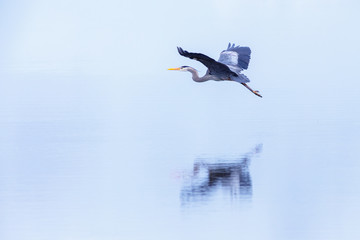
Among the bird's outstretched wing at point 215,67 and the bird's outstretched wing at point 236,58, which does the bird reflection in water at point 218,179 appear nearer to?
the bird's outstretched wing at point 215,67

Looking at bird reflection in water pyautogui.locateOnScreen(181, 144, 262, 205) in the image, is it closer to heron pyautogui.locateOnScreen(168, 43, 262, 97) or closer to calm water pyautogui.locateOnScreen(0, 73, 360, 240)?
calm water pyautogui.locateOnScreen(0, 73, 360, 240)

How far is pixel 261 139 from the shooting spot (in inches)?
698

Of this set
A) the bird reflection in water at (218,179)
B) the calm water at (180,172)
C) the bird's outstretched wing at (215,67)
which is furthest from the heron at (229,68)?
the bird reflection in water at (218,179)

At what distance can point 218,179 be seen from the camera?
13.9 m

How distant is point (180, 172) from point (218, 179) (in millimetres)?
866

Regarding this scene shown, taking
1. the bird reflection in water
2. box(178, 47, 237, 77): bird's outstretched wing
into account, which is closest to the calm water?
the bird reflection in water

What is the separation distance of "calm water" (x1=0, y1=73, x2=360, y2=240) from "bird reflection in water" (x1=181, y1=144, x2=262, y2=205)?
0.02 meters

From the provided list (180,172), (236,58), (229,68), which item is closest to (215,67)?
(229,68)

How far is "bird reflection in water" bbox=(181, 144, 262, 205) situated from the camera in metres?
13.0

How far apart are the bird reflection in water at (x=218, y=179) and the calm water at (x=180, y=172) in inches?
0.6

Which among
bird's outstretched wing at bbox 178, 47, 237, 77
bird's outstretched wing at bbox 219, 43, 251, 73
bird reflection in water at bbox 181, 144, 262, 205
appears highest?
Answer: bird's outstretched wing at bbox 219, 43, 251, 73

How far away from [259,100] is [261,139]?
8.83 meters

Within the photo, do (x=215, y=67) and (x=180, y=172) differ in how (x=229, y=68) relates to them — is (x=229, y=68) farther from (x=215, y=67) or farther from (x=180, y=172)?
(x=180, y=172)

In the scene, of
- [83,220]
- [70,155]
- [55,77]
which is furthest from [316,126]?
Answer: [55,77]
